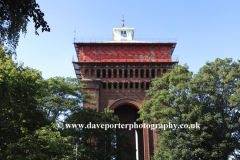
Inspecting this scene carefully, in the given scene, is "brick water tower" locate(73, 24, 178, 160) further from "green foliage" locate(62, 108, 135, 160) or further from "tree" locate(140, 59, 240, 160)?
"tree" locate(140, 59, 240, 160)

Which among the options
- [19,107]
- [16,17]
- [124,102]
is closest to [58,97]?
[19,107]

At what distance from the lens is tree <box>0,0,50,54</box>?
6660mm

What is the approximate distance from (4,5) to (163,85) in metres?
20.1

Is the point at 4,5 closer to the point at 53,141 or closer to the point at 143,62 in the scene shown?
the point at 53,141

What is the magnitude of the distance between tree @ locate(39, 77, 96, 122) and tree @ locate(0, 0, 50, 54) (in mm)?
16410

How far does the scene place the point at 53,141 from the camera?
15188 millimetres

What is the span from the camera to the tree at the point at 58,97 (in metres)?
23.4

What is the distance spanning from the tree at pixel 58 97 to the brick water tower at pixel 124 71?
17.9ft

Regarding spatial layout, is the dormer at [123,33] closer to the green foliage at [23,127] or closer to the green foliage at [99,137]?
the green foliage at [99,137]

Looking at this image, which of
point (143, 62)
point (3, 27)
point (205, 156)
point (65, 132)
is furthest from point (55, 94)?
point (3, 27)

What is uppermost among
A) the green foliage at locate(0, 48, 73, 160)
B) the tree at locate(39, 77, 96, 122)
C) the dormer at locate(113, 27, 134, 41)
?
the dormer at locate(113, 27, 134, 41)

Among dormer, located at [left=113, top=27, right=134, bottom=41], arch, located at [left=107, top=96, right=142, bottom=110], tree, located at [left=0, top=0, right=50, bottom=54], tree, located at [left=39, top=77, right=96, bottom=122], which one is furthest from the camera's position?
dormer, located at [left=113, top=27, right=134, bottom=41]

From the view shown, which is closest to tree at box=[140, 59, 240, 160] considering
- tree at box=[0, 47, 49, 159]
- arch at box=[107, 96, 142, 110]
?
arch at box=[107, 96, 142, 110]

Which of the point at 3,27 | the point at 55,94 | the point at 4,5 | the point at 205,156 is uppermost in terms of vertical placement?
the point at 55,94
